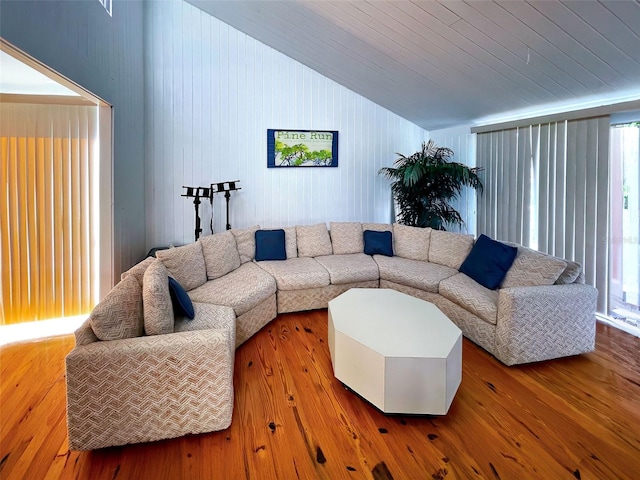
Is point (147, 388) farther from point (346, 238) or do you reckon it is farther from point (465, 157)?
point (465, 157)

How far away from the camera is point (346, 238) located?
447 centimetres

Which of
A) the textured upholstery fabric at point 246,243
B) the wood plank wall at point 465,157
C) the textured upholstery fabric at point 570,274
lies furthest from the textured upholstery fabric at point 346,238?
the textured upholstery fabric at point 570,274

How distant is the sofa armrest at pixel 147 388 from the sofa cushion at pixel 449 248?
9.19ft

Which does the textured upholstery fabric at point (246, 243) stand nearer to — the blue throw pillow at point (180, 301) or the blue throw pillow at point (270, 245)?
the blue throw pillow at point (270, 245)

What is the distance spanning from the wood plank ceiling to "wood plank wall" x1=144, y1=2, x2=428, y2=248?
0.97 feet

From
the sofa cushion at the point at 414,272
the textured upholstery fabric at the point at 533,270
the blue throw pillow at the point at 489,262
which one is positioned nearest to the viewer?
the textured upholstery fabric at the point at 533,270

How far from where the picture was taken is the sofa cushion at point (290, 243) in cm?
421

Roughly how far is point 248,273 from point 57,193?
1.91 meters

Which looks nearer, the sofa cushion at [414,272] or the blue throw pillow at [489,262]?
the blue throw pillow at [489,262]

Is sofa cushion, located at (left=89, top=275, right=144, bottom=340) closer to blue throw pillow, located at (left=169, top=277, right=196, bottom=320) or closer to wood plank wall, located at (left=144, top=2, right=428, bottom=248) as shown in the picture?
blue throw pillow, located at (left=169, top=277, right=196, bottom=320)

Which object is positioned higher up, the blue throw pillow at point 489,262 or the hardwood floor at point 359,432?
the blue throw pillow at point 489,262

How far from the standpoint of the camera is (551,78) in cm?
303

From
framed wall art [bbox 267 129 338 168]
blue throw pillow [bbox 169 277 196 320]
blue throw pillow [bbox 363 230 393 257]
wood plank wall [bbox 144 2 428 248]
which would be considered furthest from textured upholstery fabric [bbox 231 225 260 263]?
blue throw pillow [bbox 169 277 196 320]

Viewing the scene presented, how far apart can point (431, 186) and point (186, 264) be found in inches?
128
